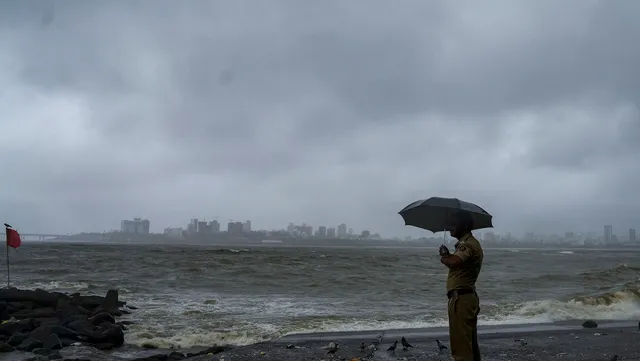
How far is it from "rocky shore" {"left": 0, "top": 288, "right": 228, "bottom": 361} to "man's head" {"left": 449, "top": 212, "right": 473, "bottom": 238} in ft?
23.3

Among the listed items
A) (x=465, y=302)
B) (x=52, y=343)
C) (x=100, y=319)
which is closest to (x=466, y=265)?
(x=465, y=302)

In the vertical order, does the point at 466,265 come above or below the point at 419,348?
above

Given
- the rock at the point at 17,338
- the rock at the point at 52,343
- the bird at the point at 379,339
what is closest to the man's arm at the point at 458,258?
the bird at the point at 379,339

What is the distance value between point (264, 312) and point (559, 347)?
10306mm

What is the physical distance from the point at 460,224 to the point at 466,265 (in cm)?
52

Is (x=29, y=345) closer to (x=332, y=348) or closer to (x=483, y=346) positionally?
(x=332, y=348)

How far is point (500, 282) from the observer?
32.9m

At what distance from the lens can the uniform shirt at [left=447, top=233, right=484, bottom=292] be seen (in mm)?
6180

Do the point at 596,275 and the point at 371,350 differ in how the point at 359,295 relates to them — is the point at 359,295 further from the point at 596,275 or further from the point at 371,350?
the point at 596,275

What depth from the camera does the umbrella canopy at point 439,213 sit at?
6.71 metres

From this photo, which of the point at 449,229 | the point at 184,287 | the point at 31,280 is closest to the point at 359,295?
the point at 184,287

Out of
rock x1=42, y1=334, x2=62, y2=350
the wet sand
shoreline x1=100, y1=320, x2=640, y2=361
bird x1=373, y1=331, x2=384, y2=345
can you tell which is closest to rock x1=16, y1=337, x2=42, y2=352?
rock x1=42, y1=334, x2=62, y2=350

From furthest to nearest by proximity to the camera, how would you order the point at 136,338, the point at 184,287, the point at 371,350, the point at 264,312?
1. the point at 184,287
2. the point at 264,312
3. the point at 136,338
4. the point at 371,350

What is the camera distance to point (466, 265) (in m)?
6.24
